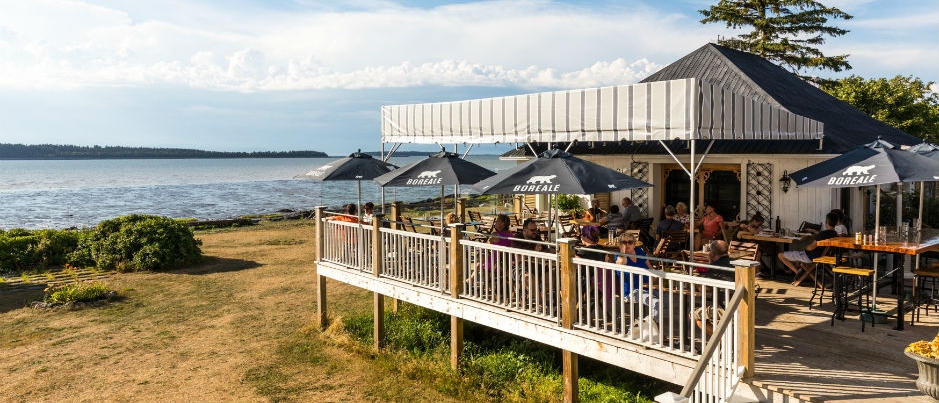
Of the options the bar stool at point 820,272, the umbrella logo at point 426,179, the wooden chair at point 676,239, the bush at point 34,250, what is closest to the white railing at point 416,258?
the umbrella logo at point 426,179

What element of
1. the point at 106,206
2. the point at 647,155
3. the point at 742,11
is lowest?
the point at 106,206

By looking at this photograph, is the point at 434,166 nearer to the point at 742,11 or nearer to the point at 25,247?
the point at 25,247

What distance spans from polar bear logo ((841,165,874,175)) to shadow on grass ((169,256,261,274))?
17.5 meters

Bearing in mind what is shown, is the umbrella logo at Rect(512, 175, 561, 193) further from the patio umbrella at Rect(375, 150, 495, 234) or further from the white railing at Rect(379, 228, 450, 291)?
the patio umbrella at Rect(375, 150, 495, 234)

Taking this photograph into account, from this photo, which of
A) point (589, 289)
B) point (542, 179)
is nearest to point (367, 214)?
point (542, 179)

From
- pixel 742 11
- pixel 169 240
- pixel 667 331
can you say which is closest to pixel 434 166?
pixel 667 331

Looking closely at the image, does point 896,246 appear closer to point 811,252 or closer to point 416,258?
point 811,252

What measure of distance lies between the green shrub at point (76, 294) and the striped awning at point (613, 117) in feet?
30.8

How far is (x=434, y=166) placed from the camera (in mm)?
11734

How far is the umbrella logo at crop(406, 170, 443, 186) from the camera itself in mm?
11180

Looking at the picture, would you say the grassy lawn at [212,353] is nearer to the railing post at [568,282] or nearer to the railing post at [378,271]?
the railing post at [378,271]

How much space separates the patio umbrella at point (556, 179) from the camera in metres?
7.89

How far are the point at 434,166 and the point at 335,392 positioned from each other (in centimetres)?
415

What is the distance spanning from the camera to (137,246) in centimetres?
2106
